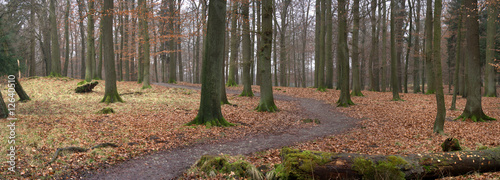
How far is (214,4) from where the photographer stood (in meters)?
9.54

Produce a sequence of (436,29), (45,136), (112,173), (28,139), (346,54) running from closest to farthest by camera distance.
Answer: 1. (112,173)
2. (28,139)
3. (45,136)
4. (436,29)
5. (346,54)

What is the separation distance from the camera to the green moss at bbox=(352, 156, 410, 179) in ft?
14.6

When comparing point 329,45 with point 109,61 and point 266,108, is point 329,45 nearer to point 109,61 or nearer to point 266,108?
point 266,108

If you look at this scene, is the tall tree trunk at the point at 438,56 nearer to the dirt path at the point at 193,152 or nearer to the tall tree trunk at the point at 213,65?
the dirt path at the point at 193,152

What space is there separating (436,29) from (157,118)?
9.91 metres

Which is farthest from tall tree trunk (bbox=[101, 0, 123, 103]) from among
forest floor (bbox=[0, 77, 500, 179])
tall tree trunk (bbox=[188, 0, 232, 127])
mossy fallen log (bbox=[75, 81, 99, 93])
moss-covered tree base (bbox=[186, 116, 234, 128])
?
tall tree trunk (bbox=[188, 0, 232, 127])

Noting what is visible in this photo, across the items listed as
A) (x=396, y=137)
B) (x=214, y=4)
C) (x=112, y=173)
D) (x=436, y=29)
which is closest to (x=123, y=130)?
(x=112, y=173)

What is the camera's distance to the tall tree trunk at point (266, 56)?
13.1m

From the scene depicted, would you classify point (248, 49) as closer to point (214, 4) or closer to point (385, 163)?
point (214, 4)

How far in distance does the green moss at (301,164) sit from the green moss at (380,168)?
481 millimetres

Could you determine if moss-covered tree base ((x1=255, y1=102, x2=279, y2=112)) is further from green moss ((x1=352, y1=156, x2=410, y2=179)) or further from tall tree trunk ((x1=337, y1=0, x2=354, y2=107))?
green moss ((x1=352, y1=156, x2=410, y2=179))

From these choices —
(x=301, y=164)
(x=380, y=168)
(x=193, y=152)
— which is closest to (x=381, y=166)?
(x=380, y=168)

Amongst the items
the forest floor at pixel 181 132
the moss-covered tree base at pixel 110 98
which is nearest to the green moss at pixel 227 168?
the forest floor at pixel 181 132

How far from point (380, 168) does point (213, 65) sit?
662 cm
